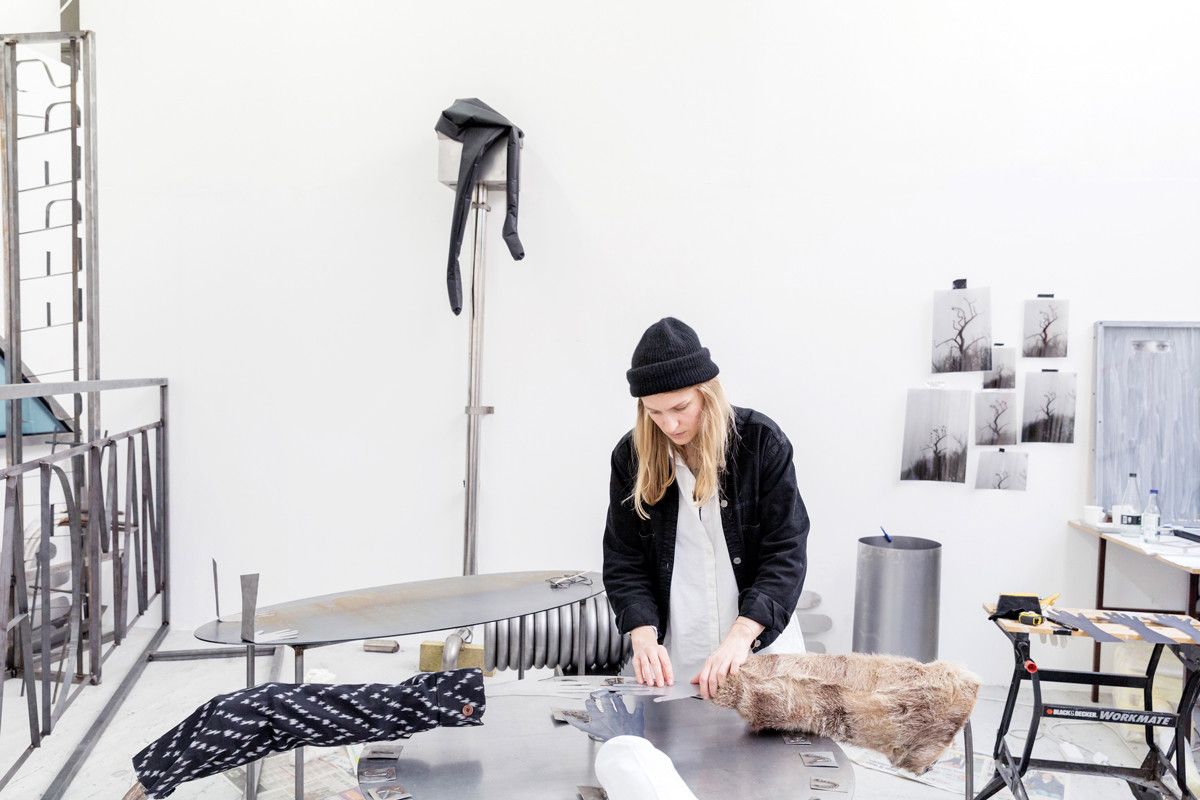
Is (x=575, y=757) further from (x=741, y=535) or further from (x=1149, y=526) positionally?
(x=1149, y=526)

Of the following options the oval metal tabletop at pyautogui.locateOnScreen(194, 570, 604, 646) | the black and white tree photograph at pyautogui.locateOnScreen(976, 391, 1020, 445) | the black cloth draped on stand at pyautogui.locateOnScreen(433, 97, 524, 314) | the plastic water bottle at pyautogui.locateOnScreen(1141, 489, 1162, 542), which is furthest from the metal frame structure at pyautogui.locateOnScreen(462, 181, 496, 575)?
the plastic water bottle at pyautogui.locateOnScreen(1141, 489, 1162, 542)

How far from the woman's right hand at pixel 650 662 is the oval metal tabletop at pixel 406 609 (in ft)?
1.31

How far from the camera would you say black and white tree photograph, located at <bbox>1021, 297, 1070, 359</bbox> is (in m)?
2.98

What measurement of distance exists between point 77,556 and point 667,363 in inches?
77.9

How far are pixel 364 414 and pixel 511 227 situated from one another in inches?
40.5

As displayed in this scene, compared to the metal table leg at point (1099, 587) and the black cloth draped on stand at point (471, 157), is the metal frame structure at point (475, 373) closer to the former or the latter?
the black cloth draped on stand at point (471, 157)

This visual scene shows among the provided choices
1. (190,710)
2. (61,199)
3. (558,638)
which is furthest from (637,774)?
(61,199)

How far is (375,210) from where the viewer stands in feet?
10.5

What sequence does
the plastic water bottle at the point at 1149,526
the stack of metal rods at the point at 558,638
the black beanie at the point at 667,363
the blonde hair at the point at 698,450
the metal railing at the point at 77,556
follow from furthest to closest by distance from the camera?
1. the plastic water bottle at the point at 1149,526
2. the stack of metal rods at the point at 558,638
3. the metal railing at the point at 77,556
4. the blonde hair at the point at 698,450
5. the black beanie at the point at 667,363

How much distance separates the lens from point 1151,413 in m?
2.94

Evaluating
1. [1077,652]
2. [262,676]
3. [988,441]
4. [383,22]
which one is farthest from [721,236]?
[262,676]

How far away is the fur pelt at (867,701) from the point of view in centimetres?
129

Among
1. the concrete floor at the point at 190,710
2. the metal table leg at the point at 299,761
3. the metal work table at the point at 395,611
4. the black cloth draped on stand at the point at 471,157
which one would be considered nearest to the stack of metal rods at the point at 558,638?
the metal work table at the point at 395,611

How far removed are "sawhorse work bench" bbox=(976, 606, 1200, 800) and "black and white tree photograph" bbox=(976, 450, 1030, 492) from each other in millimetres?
945
